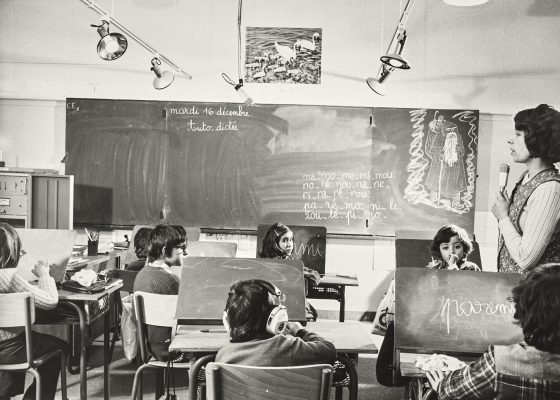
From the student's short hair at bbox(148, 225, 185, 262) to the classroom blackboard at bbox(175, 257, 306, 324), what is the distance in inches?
22.4

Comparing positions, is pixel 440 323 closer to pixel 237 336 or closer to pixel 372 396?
pixel 237 336

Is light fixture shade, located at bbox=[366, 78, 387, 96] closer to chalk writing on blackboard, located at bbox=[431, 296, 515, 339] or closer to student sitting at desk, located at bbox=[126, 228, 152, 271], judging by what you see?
student sitting at desk, located at bbox=[126, 228, 152, 271]

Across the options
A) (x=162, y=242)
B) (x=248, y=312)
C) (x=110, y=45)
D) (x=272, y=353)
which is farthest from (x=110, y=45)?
(x=272, y=353)

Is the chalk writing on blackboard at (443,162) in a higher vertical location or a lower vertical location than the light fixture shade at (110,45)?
lower

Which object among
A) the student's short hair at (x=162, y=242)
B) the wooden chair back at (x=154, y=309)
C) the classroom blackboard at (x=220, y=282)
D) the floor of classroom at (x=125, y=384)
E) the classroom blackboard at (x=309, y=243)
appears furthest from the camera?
the classroom blackboard at (x=309, y=243)

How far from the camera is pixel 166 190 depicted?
5.84m

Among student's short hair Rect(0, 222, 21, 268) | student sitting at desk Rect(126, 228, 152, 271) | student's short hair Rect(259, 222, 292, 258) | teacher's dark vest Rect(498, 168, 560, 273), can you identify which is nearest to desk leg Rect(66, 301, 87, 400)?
student's short hair Rect(0, 222, 21, 268)

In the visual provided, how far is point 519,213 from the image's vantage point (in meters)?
2.09

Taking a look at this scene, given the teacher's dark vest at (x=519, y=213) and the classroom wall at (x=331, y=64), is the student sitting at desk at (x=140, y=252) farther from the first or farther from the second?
the teacher's dark vest at (x=519, y=213)

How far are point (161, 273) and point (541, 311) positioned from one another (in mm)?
2054

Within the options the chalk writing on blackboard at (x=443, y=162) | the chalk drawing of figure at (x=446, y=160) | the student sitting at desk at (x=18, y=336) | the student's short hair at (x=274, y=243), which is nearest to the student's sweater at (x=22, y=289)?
the student sitting at desk at (x=18, y=336)

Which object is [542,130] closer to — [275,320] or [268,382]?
[275,320]

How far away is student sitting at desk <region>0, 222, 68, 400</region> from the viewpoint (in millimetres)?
2701

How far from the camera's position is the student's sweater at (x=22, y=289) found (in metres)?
2.69
